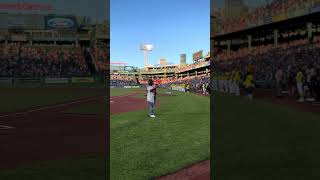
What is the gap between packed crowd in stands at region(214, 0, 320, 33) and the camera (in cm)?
4217

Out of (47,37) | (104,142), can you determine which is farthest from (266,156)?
(47,37)

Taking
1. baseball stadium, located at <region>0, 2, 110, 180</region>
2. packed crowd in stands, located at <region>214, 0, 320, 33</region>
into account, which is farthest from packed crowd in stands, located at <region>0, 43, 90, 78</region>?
packed crowd in stands, located at <region>214, 0, 320, 33</region>

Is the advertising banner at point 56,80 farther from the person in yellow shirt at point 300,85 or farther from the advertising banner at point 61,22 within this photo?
the person in yellow shirt at point 300,85

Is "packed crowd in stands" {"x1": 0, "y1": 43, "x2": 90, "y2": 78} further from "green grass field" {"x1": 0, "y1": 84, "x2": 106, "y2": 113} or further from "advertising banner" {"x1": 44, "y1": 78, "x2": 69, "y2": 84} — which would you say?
"green grass field" {"x1": 0, "y1": 84, "x2": 106, "y2": 113}

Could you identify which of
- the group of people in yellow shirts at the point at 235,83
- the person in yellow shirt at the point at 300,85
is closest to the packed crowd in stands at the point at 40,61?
the group of people in yellow shirts at the point at 235,83

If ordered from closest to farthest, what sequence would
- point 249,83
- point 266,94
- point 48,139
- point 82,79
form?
point 48,139 → point 249,83 → point 266,94 → point 82,79

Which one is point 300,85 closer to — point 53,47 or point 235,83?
point 235,83

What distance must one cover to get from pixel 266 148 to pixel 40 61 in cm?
6773

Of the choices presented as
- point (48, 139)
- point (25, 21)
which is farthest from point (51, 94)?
point (25, 21)

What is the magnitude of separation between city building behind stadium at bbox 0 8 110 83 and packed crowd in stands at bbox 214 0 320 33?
2221 cm

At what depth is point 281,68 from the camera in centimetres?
4084

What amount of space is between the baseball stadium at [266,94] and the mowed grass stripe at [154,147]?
1.66ft

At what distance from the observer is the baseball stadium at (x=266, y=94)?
8.06 m

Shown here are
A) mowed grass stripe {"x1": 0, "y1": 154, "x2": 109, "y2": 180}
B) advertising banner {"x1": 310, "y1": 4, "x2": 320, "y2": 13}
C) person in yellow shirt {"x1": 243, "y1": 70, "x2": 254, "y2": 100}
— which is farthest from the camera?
advertising banner {"x1": 310, "y1": 4, "x2": 320, "y2": 13}
